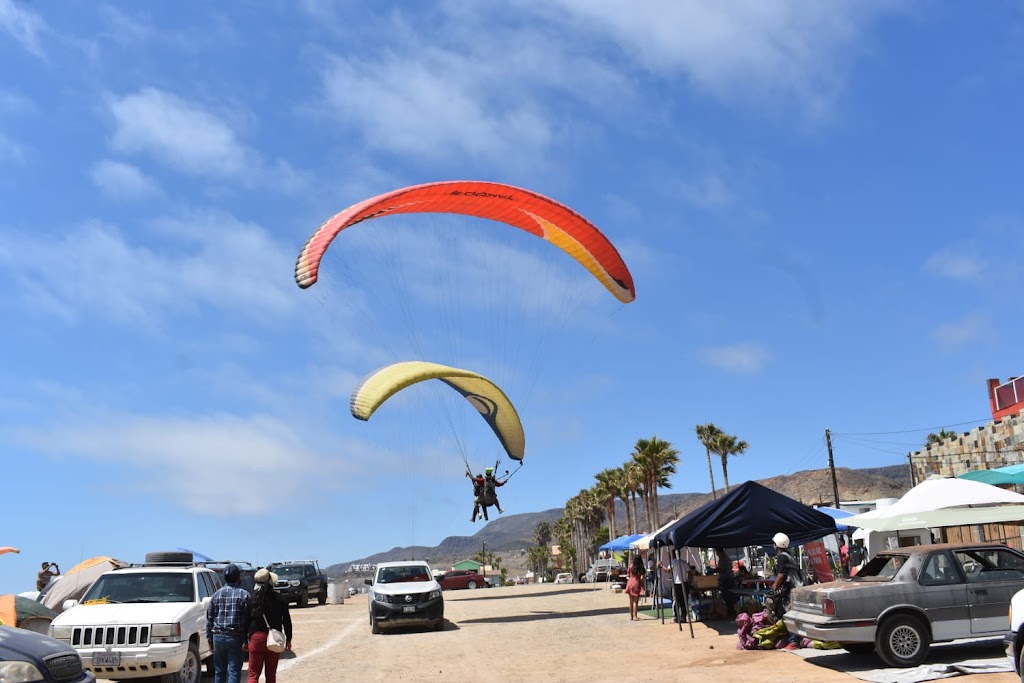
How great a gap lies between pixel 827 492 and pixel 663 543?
128 meters

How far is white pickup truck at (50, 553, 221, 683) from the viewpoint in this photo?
34.5 feet

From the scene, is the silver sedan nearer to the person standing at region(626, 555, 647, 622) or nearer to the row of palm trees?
the person standing at region(626, 555, 647, 622)

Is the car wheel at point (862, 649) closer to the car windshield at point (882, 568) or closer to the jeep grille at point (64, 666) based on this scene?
the car windshield at point (882, 568)

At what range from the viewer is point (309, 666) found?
1395cm

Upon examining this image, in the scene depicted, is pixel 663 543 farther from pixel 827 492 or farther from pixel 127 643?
pixel 827 492

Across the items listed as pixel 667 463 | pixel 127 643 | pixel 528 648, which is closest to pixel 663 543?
pixel 528 648

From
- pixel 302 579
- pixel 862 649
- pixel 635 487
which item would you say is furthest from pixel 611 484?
pixel 862 649

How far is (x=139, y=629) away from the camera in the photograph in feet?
35.0

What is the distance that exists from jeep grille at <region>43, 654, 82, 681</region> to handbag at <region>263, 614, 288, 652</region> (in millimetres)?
1902

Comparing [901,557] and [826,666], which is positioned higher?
[901,557]

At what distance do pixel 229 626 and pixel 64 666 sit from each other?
1937 millimetres

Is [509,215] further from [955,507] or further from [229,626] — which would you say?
[229,626]

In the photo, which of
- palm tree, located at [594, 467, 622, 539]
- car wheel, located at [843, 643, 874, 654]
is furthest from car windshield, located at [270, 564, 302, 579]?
palm tree, located at [594, 467, 622, 539]

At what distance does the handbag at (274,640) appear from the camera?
9188 mm
